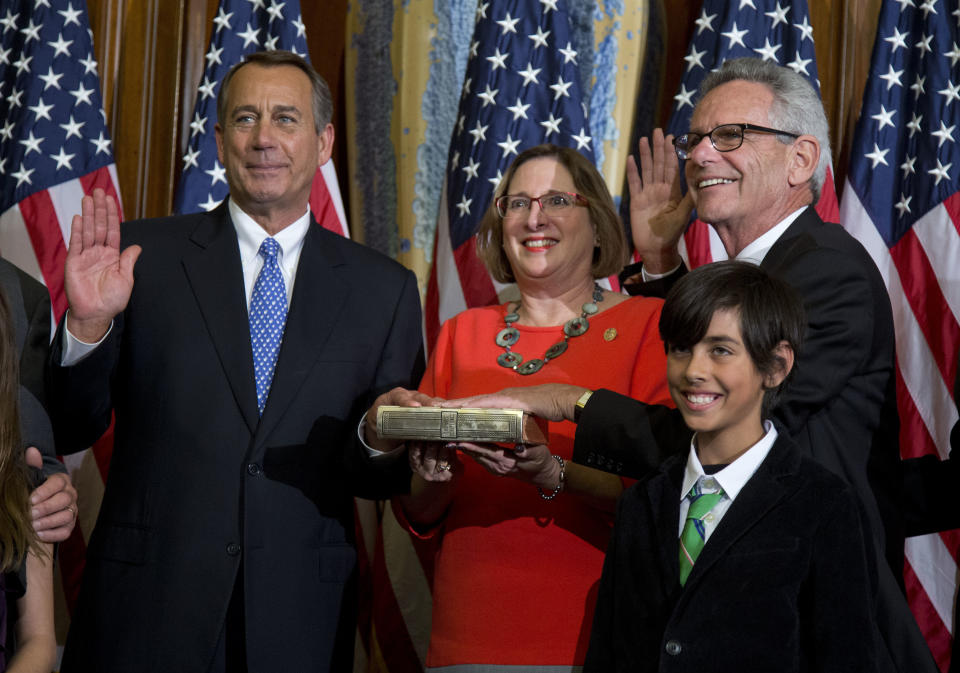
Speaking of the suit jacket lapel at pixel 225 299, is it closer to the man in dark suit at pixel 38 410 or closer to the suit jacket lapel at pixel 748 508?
the man in dark suit at pixel 38 410

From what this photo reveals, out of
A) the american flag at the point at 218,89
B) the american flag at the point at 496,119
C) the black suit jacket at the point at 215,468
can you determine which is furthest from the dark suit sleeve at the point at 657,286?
the american flag at the point at 218,89

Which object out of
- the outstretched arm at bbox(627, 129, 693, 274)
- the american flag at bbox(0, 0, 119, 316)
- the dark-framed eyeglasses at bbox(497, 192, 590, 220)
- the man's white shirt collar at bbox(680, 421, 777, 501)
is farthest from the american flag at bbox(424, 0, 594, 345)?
the man's white shirt collar at bbox(680, 421, 777, 501)

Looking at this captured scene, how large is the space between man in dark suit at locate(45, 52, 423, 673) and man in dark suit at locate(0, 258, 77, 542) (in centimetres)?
8

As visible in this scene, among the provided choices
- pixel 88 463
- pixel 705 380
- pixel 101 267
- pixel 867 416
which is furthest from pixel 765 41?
pixel 88 463

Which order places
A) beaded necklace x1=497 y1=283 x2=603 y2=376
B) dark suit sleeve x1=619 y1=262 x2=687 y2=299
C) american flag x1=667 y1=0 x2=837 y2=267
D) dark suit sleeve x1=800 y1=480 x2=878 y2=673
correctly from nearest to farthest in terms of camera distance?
dark suit sleeve x1=800 y1=480 x2=878 y2=673 → beaded necklace x1=497 y1=283 x2=603 y2=376 → dark suit sleeve x1=619 y1=262 x2=687 y2=299 → american flag x1=667 y1=0 x2=837 y2=267

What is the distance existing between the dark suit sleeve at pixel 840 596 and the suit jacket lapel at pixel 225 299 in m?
1.34

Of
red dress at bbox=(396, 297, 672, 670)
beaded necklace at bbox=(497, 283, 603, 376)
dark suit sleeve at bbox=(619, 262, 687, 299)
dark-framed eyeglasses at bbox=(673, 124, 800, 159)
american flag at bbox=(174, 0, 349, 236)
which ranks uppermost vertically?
american flag at bbox=(174, 0, 349, 236)

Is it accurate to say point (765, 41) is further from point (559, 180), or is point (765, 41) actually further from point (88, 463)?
point (88, 463)

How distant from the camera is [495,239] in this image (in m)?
3.12

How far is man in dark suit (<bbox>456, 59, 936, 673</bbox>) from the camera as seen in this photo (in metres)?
2.25

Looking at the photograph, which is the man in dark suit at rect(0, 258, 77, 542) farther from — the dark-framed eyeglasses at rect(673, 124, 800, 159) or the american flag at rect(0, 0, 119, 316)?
the dark-framed eyeglasses at rect(673, 124, 800, 159)

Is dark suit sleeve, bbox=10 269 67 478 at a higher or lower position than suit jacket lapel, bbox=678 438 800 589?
higher

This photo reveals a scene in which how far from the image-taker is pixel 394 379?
282 cm

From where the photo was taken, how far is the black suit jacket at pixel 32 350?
2.53 meters
